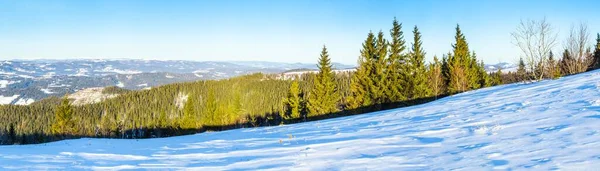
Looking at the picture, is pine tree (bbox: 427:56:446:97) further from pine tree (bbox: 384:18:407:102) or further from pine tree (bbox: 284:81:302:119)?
pine tree (bbox: 284:81:302:119)

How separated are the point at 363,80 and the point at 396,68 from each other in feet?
12.9

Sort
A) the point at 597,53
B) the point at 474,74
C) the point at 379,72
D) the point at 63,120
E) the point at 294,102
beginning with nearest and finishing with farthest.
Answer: the point at 379,72, the point at 294,102, the point at 474,74, the point at 63,120, the point at 597,53

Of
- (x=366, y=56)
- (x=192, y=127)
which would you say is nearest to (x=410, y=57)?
(x=366, y=56)

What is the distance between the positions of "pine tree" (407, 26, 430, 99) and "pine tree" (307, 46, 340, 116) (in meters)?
8.09

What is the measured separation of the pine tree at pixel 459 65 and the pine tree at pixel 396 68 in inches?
259

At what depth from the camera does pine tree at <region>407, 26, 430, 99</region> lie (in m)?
36.4

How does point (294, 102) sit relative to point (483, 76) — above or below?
below

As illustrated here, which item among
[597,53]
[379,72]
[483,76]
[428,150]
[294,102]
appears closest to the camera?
[428,150]

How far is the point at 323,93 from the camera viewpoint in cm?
3984

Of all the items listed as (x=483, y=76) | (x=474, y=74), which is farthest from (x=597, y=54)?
(x=474, y=74)

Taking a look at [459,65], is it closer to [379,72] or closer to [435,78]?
[435,78]

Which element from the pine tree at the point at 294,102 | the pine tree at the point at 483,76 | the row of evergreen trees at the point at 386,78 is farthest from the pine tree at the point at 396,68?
the pine tree at the point at 483,76

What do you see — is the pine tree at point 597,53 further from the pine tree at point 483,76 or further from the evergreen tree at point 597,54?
the pine tree at point 483,76

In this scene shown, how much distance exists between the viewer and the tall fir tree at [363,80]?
3516 centimetres
